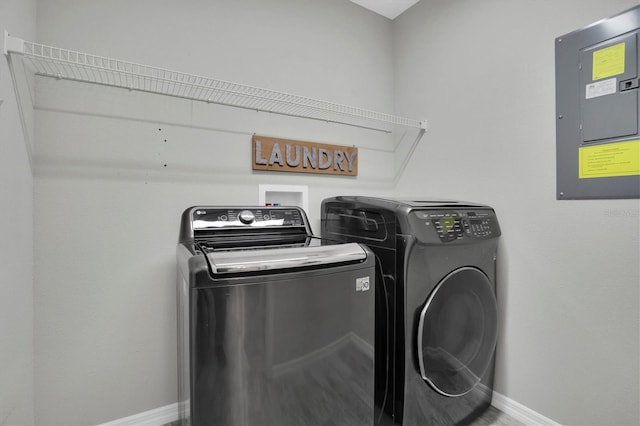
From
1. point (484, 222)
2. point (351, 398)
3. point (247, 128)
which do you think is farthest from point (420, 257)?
point (247, 128)

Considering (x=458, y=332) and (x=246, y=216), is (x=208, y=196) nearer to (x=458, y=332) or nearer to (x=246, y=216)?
(x=246, y=216)

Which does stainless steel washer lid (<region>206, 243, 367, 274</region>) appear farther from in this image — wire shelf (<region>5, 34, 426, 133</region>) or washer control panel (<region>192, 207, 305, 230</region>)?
wire shelf (<region>5, 34, 426, 133</region>)

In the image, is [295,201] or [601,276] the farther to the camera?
[295,201]

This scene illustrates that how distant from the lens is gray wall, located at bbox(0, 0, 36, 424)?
0.98m

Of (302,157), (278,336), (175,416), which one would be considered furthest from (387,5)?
(175,416)

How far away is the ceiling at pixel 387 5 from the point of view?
6.97 ft

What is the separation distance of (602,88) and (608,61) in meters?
0.11

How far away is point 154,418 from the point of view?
1471 mm

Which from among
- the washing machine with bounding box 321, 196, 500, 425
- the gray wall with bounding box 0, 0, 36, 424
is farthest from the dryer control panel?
the gray wall with bounding box 0, 0, 36, 424

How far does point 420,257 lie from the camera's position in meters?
1.29

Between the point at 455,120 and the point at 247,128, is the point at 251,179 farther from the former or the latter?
the point at 455,120

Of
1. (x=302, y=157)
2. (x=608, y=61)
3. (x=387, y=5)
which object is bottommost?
(x=302, y=157)

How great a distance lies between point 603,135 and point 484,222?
1.87 ft

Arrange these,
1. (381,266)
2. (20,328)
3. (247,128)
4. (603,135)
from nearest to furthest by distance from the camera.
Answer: (20,328)
(603,135)
(381,266)
(247,128)
